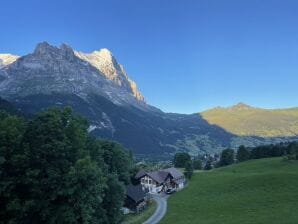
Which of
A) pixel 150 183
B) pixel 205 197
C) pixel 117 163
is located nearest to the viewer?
pixel 117 163

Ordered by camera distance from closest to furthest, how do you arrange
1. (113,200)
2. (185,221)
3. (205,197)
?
(113,200) < (185,221) < (205,197)

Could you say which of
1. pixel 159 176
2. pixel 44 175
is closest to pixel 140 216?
pixel 44 175

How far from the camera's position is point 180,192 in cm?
13300

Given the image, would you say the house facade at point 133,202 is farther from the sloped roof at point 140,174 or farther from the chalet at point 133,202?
the sloped roof at point 140,174

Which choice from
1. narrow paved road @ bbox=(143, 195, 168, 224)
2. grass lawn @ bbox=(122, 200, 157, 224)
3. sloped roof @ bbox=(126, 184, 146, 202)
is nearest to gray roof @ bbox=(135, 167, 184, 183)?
narrow paved road @ bbox=(143, 195, 168, 224)

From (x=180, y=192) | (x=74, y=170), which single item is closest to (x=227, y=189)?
(x=180, y=192)

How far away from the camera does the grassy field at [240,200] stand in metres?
83.1

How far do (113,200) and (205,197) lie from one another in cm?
4588

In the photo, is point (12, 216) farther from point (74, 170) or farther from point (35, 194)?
point (74, 170)

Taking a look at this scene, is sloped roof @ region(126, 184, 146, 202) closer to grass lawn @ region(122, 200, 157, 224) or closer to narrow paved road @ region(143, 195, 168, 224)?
grass lawn @ region(122, 200, 157, 224)

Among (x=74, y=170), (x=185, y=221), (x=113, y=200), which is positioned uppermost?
(x=74, y=170)

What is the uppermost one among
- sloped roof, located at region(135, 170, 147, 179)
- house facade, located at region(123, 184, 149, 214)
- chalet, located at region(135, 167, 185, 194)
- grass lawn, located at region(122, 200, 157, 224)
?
sloped roof, located at region(135, 170, 147, 179)

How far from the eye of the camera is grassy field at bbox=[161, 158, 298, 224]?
8312 centimetres

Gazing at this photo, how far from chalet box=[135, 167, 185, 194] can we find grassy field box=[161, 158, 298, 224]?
5.73 meters
